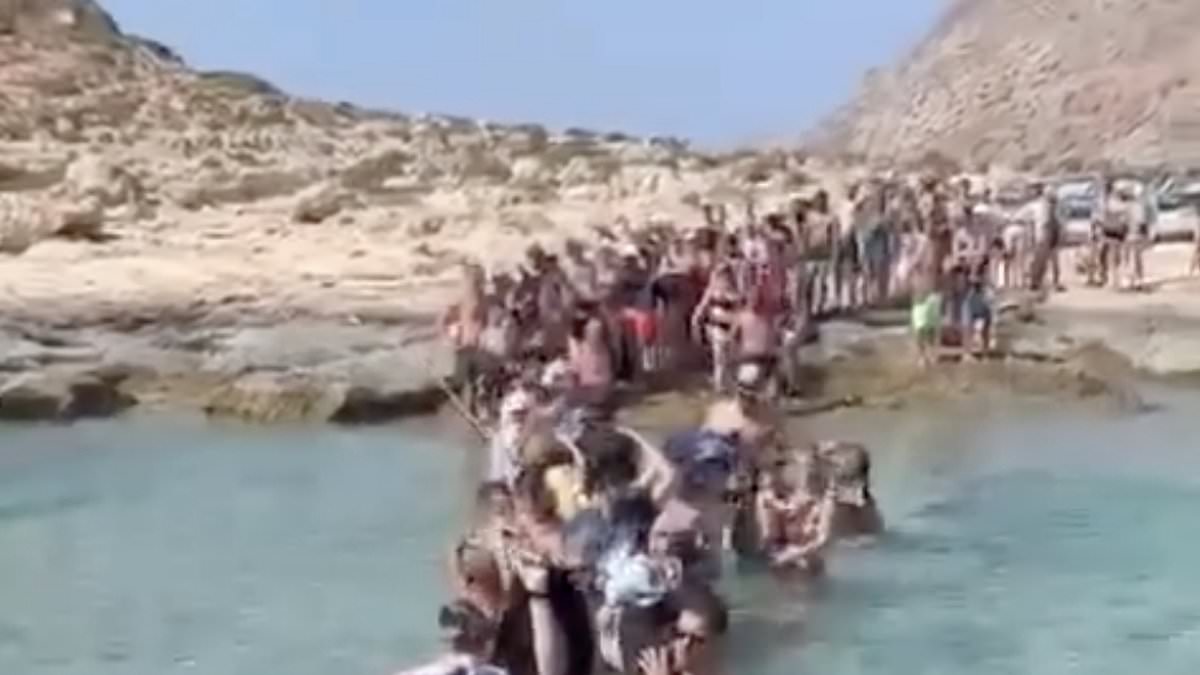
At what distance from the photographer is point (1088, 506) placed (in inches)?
674

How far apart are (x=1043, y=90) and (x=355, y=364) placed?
70.7 metres

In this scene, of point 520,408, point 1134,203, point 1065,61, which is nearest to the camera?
point 520,408

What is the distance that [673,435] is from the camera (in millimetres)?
13930

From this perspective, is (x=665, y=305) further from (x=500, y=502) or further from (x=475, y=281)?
(x=500, y=502)

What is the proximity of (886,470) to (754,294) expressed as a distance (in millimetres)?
1485

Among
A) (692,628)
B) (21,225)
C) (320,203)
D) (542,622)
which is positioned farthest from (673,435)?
(320,203)

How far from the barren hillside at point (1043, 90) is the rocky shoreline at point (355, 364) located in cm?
5077

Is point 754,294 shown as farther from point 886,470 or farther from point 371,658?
point 371,658

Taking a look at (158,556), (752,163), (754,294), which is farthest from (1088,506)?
(752,163)

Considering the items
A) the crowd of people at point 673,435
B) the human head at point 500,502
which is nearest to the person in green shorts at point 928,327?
the crowd of people at point 673,435

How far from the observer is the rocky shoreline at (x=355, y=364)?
21.5 metres

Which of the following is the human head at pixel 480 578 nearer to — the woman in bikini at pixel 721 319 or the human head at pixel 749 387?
the human head at pixel 749 387

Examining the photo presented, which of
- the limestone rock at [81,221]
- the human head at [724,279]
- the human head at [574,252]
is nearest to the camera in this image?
the human head at [724,279]

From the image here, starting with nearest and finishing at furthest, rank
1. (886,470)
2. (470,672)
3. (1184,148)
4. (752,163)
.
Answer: (470,672)
(886,470)
(752,163)
(1184,148)
